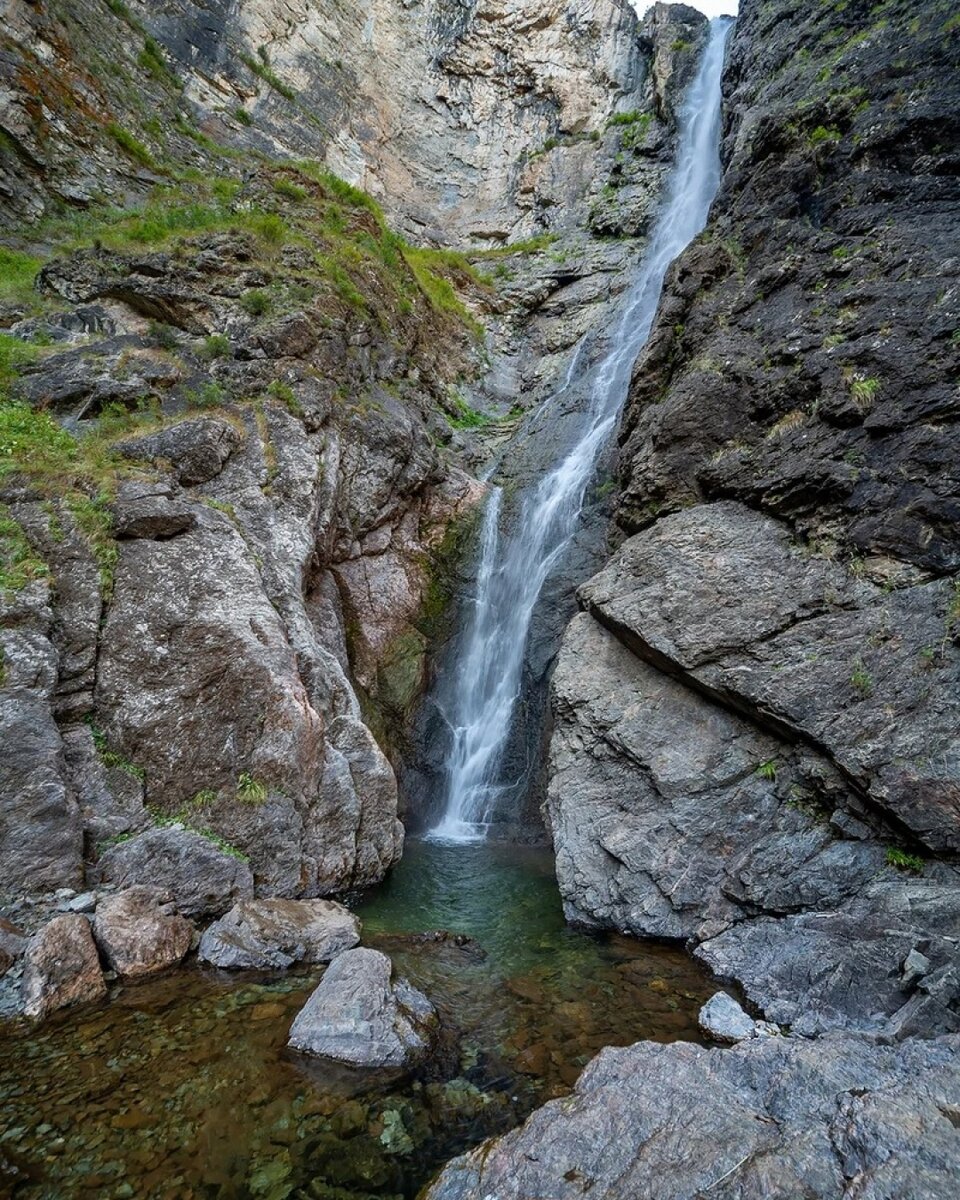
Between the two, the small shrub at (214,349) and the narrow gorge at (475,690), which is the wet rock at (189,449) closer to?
the narrow gorge at (475,690)

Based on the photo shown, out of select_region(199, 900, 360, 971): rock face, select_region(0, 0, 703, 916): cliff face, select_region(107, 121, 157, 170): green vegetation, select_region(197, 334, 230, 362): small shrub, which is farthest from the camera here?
select_region(107, 121, 157, 170): green vegetation

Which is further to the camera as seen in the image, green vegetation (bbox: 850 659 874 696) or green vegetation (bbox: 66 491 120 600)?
green vegetation (bbox: 66 491 120 600)

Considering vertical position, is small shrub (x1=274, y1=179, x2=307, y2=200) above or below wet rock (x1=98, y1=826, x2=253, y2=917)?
above

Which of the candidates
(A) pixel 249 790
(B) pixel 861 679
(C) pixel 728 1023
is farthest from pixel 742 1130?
(A) pixel 249 790

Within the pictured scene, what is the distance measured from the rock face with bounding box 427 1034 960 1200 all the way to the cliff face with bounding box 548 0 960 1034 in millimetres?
1819

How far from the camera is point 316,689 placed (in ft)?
28.3

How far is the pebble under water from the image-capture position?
3582 mm

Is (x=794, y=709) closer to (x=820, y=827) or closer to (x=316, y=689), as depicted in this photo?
(x=820, y=827)

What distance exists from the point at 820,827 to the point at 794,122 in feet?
38.0

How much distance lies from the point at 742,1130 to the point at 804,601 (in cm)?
588

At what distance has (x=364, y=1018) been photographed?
484 cm

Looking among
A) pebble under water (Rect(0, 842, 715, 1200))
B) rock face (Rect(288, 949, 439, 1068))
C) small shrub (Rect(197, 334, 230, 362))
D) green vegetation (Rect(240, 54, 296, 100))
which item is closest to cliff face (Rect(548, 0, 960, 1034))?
pebble under water (Rect(0, 842, 715, 1200))

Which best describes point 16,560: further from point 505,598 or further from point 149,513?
point 505,598

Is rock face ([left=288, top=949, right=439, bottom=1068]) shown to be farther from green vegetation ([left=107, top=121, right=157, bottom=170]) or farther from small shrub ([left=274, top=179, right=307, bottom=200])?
green vegetation ([left=107, top=121, right=157, bottom=170])
